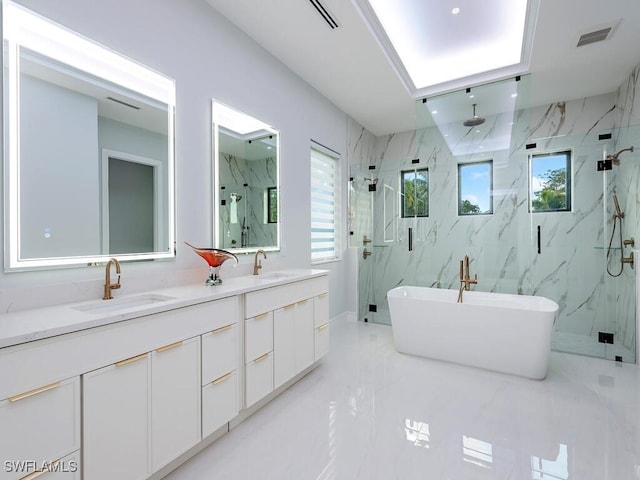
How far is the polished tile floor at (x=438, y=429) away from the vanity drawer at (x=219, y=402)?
0.17 meters

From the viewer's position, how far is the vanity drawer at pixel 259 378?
2.05 metres

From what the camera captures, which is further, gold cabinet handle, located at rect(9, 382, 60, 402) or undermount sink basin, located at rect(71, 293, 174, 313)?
undermount sink basin, located at rect(71, 293, 174, 313)

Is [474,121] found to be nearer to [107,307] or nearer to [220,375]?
[220,375]

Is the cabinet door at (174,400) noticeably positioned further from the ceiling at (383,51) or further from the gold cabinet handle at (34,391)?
the ceiling at (383,51)

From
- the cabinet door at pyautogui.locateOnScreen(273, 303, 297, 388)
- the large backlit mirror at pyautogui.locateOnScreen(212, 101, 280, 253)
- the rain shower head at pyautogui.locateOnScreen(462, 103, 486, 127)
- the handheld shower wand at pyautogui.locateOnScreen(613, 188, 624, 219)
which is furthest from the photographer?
the rain shower head at pyautogui.locateOnScreen(462, 103, 486, 127)

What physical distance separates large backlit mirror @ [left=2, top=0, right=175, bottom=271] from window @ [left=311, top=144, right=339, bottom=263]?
203cm

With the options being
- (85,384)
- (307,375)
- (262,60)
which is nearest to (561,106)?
(262,60)

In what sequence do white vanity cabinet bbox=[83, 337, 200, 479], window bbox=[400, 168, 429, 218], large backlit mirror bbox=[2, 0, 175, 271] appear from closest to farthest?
white vanity cabinet bbox=[83, 337, 200, 479], large backlit mirror bbox=[2, 0, 175, 271], window bbox=[400, 168, 429, 218]

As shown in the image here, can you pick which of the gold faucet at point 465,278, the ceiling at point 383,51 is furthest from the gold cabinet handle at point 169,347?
the gold faucet at point 465,278

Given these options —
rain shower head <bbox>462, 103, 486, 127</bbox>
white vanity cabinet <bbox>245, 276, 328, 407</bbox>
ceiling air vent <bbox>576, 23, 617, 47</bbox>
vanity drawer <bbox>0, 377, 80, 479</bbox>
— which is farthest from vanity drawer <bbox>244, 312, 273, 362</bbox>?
rain shower head <bbox>462, 103, 486, 127</bbox>

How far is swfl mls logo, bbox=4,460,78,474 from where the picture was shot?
102cm

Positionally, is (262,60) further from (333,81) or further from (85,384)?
(85,384)

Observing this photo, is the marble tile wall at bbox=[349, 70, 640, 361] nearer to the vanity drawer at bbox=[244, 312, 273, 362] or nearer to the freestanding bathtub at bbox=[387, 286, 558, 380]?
the freestanding bathtub at bbox=[387, 286, 558, 380]

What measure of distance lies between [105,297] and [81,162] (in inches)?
29.8
